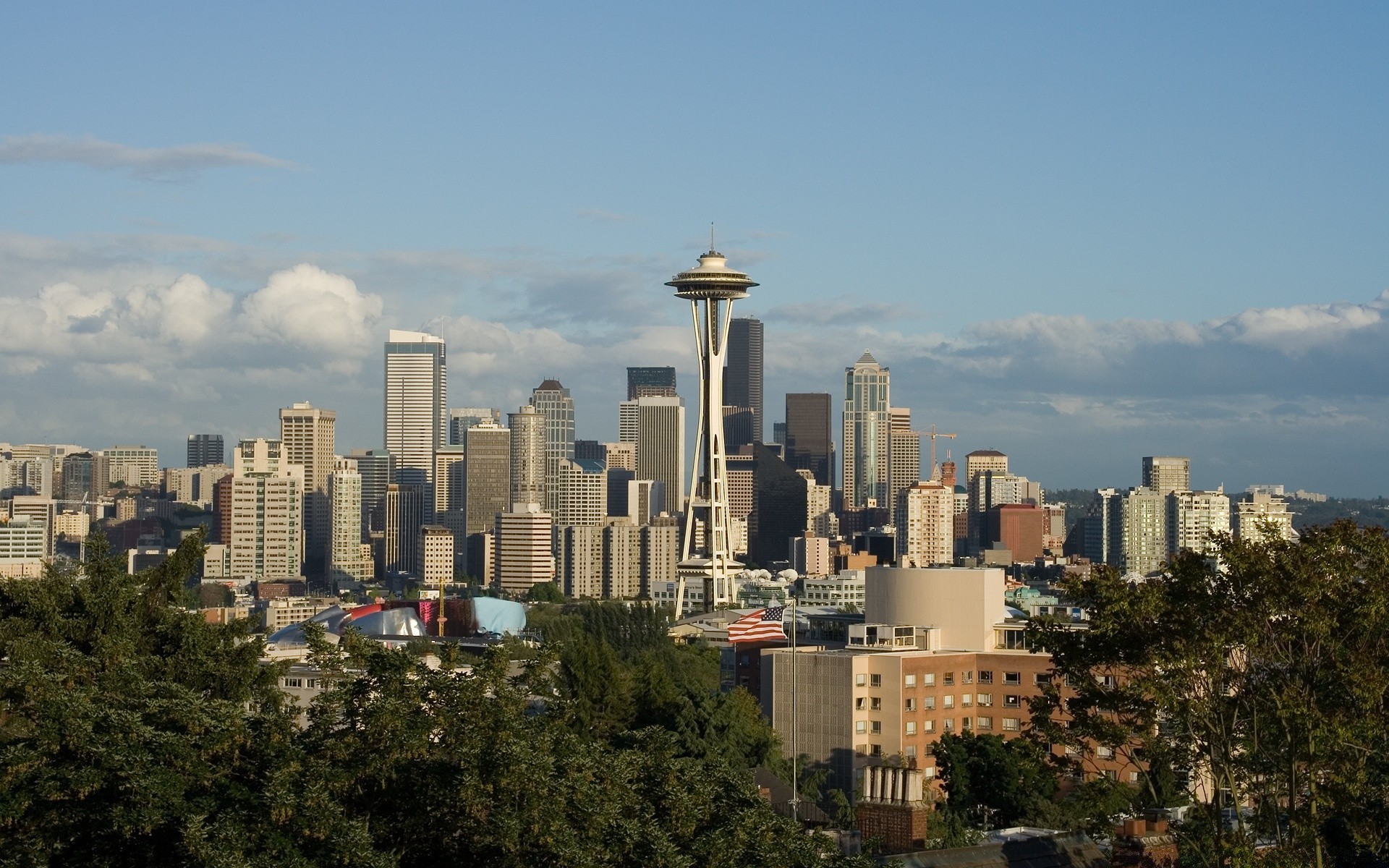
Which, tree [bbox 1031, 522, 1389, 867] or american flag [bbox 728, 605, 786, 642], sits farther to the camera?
american flag [bbox 728, 605, 786, 642]

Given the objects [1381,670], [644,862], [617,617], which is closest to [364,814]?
[644,862]

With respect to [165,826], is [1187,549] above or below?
above

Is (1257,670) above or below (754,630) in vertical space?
above

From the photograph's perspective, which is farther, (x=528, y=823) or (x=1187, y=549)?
(x=1187, y=549)

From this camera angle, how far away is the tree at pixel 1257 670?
92.3 ft

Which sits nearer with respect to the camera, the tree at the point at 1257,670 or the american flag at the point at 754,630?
the tree at the point at 1257,670

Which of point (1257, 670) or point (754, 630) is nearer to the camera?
point (1257, 670)

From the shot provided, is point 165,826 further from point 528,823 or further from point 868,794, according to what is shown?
point 868,794

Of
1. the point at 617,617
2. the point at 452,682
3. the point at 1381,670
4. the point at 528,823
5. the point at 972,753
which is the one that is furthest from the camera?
the point at 617,617

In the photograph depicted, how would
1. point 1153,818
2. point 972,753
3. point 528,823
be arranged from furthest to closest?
point 972,753
point 1153,818
point 528,823

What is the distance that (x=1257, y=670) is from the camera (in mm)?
29516

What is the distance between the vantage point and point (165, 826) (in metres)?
21.0

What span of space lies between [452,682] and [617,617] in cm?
9525

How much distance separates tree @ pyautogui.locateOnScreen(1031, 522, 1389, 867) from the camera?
92.3 feet
